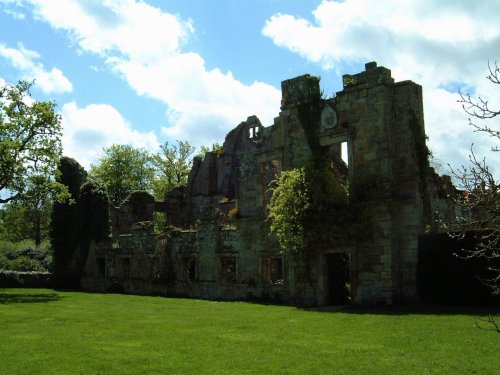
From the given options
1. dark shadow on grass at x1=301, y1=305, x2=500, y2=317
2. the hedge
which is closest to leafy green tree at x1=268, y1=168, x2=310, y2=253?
dark shadow on grass at x1=301, y1=305, x2=500, y2=317

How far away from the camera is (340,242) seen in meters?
20.0

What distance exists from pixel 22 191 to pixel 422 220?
21.2 m

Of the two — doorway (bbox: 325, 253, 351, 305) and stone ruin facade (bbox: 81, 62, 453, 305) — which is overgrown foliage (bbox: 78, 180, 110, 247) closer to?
stone ruin facade (bbox: 81, 62, 453, 305)

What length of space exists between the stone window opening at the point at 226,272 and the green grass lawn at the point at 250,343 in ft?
27.1

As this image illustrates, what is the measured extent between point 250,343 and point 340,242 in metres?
9.02

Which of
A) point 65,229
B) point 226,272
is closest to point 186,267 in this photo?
point 226,272

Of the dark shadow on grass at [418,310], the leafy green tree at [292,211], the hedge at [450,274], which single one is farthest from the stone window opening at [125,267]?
the hedge at [450,274]

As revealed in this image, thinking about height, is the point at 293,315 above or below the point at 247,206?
below

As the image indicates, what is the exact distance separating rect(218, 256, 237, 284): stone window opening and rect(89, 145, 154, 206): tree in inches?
1650

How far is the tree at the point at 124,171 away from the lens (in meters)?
66.6

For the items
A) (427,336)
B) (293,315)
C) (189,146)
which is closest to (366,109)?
(293,315)

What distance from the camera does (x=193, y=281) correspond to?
89.2ft

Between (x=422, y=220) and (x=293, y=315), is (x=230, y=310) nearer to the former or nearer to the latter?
(x=293, y=315)

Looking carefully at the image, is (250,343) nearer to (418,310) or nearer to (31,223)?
(418,310)
